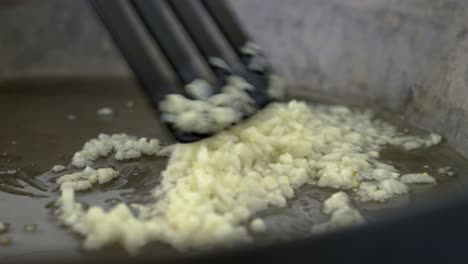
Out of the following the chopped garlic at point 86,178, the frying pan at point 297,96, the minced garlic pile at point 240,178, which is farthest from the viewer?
the chopped garlic at point 86,178

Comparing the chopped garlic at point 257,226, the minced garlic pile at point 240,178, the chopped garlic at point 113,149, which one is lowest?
the chopped garlic at point 257,226

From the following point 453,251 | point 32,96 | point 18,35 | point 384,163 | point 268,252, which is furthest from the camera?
point 18,35

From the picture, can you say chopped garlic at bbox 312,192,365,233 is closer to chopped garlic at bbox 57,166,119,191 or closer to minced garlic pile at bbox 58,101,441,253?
minced garlic pile at bbox 58,101,441,253

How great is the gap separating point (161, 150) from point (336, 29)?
21.1 inches

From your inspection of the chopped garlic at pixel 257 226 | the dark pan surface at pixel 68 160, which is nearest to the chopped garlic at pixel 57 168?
the dark pan surface at pixel 68 160

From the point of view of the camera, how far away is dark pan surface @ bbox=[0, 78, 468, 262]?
717 mm

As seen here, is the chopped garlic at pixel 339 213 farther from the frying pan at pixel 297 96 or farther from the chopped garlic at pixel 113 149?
the chopped garlic at pixel 113 149

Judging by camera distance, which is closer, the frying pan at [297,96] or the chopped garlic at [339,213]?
the frying pan at [297,96]

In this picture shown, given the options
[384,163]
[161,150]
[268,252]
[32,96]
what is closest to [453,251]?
[268,252]

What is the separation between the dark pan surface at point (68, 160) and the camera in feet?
2.35

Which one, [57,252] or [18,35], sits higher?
[18,35]

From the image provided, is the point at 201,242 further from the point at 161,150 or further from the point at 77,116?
the point at 77,116

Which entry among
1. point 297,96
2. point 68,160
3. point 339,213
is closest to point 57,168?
point 68,160

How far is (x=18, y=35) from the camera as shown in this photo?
1.47 meters
